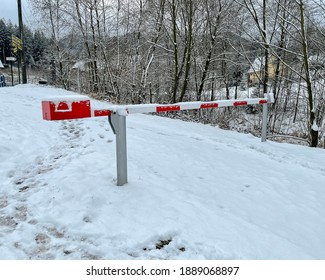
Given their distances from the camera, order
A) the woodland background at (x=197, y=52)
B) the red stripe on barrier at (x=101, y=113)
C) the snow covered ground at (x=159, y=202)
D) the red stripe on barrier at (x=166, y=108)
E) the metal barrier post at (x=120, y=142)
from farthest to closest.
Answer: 1. the woodland background at (x=197, y=52)
2. the red stripe on barrier at (x=166, y=108)
3. the metal barrier post at (x=120, y=142)
4. the red stripe on barrier at (x=101, y=113)
5. the snow covered ground at (x=159, y=202)

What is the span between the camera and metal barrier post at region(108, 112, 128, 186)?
3316mm

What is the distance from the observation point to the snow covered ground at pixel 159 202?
2.40m

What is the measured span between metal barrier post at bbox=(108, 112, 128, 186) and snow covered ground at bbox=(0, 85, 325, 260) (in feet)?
0.42

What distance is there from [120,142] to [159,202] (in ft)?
2.65

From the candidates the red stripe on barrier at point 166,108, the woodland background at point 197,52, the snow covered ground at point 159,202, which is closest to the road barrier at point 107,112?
the red stripe on barrier at point 166,108

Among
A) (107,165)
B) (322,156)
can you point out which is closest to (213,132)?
(322,156)

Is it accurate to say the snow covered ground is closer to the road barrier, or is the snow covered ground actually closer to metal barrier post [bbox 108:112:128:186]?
metal barrier post [bbox 108:112:128:186]

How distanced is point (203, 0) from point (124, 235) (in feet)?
45.3

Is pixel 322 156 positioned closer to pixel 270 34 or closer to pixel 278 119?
pixel 270 34

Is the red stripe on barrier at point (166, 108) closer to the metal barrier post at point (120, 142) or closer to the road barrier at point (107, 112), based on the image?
the road barrier at point (107, 112)

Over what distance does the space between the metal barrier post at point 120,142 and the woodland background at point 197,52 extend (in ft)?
26.2

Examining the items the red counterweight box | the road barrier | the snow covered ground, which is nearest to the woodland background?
the snow covered ground

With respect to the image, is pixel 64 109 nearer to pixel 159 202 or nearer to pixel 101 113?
pixel 101 113

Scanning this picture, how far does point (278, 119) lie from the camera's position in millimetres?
18391
